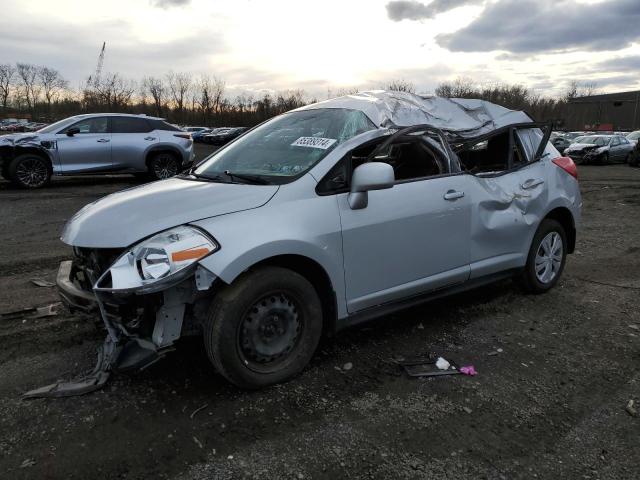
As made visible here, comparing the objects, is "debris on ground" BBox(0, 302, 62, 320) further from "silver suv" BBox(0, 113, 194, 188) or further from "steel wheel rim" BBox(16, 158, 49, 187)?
"steel wheel rim" BBox(16, 158, 49, 187)

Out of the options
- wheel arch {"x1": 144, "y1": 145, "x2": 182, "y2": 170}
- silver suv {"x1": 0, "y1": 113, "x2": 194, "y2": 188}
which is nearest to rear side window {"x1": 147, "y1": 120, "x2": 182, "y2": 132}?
silver suv {"x1": 0, "y1": 113, "x2": 194, "y2": 188}

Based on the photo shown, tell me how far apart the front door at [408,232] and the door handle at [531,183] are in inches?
35.5

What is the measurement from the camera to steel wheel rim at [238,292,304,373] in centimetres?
301

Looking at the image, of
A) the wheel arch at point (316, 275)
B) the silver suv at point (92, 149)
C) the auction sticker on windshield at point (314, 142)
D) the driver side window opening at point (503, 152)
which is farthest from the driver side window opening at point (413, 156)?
the silver suv at point (92, 149)

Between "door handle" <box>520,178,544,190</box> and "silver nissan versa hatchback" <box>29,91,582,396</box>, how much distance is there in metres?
0.02

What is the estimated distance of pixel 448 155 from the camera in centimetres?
410

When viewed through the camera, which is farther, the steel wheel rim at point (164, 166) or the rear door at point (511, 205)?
the steel wheel rim at point (164, 166)

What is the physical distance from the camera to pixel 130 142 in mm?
12219

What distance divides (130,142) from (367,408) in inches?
431

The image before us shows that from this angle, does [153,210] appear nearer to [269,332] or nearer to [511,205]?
[269,332]

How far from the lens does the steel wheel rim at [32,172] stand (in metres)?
11.4

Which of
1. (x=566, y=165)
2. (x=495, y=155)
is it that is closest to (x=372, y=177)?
(x=495, y=155)

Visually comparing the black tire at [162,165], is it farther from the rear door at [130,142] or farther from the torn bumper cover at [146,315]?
the torn bumper cover at [146,315]

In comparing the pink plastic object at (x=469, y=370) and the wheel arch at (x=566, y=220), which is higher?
the wheel arch at (x=566, y=220)
